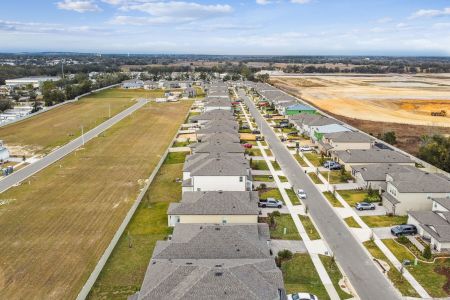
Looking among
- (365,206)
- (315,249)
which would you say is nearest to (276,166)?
(365,206)

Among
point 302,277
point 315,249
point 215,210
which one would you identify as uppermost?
point 215,210

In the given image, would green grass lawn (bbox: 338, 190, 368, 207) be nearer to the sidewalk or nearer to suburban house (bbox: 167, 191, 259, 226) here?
the sidewalk

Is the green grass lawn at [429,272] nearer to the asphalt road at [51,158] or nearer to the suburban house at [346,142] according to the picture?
the suburban house at [346,142]

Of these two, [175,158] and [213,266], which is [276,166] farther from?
[213,266]

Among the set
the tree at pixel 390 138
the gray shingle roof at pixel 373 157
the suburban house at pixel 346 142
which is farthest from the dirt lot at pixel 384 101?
the gray shingle roof at pixel 373 157

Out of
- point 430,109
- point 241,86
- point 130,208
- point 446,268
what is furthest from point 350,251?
point 241,86
